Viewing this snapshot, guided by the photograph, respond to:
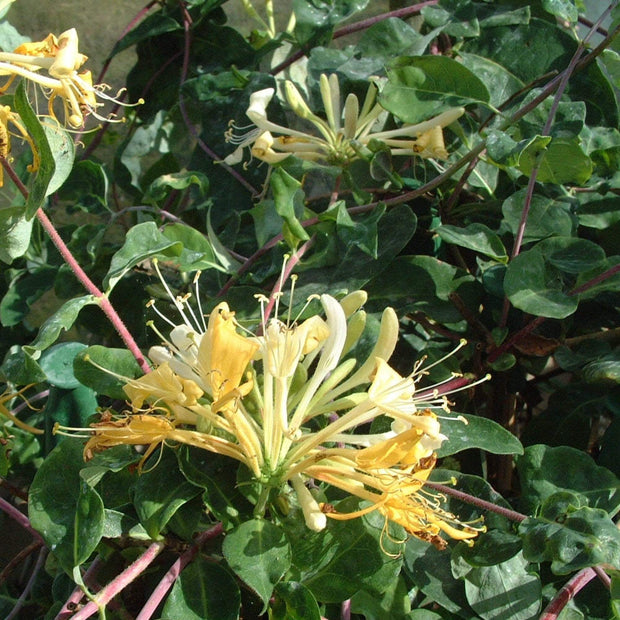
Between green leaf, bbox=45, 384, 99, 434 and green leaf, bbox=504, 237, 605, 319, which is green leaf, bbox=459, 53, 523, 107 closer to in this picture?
green leaf, bbox=504, 237, 605, 319

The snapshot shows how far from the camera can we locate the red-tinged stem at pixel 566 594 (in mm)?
698

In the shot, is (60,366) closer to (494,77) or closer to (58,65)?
(58,65)

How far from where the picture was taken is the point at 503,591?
73 centimetres

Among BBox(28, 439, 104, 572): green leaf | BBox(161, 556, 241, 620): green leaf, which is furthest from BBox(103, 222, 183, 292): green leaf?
BBox(161, 556, 241, 620): green leaf

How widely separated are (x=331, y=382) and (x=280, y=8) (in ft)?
3.18

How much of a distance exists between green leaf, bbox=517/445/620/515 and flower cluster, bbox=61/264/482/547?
14 centimetres

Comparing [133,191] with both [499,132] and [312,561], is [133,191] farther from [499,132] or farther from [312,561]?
[312,561]

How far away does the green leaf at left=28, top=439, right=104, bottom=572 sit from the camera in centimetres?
62

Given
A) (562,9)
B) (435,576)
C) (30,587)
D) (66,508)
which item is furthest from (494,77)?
(30,587)

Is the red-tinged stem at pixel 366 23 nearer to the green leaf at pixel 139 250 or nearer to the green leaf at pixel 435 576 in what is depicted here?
the green leaf at pixel 139 250

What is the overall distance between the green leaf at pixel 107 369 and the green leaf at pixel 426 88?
1.36ft

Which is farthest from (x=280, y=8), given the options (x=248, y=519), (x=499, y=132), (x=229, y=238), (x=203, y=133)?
(x=248, y=519)

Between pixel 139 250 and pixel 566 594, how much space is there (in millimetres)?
493

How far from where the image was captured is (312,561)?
66 centimetres
